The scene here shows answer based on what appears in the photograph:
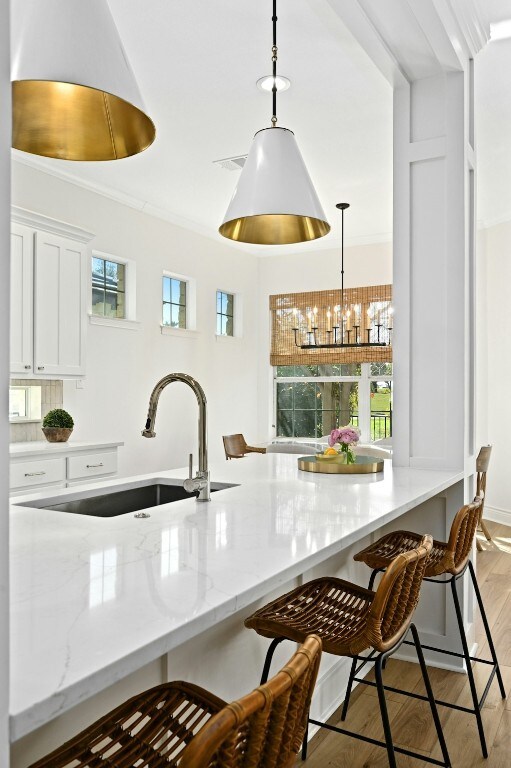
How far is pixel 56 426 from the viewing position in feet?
14.8

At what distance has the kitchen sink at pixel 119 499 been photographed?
7.01ft

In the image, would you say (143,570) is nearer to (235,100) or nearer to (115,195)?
(235,100)

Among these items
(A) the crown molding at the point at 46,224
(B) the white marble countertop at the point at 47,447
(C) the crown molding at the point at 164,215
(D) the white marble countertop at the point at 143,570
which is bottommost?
(B) the white marble countertop at the point at 47,447

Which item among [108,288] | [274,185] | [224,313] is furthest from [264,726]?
[224,313]

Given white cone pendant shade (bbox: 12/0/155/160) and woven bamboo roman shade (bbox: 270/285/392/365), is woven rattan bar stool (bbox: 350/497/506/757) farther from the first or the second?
woven bamboo roman shade (bbox: 270/285/392/365)

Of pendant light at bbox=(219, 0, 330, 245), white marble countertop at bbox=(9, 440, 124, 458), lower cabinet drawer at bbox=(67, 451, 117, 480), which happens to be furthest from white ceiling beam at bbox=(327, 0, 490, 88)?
lower cabinet drawer at bbox=(67, 451, 117, 480)

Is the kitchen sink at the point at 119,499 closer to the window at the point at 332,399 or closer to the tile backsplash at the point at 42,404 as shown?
the tile backsplash at the point at 42,404

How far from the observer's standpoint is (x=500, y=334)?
6.39 meters

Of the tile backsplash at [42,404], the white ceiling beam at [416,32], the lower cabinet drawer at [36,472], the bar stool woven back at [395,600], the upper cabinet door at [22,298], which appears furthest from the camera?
the tile backsplash at [42,404]

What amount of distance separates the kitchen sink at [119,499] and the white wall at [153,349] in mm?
2784

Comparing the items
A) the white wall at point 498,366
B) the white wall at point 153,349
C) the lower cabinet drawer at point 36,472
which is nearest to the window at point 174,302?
the white wall at point 153,349

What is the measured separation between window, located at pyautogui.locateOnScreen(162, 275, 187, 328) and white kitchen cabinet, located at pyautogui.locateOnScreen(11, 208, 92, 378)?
150cm

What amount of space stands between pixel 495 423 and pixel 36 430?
4.43 m

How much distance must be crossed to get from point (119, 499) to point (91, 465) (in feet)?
7.67
